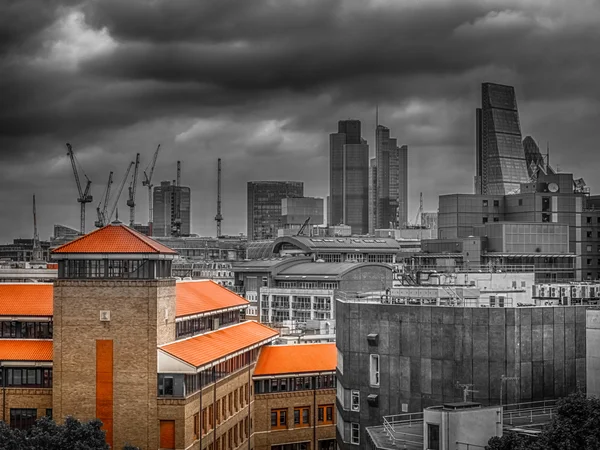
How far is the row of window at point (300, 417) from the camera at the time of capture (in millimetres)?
122500

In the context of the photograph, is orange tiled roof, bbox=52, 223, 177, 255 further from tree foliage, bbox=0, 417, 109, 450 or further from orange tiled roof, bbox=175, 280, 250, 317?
tree foliage, bbox=0, 417, 109, 450

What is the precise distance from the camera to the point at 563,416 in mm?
56000

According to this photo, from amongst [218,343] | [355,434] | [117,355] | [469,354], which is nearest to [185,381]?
[117,355]

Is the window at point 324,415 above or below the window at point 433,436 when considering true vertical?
below

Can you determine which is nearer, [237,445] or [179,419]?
[179,419]

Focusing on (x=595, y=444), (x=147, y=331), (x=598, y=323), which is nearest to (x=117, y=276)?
(x=147, y=331)

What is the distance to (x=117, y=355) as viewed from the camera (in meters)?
99.1

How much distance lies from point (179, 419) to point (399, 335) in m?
31.9

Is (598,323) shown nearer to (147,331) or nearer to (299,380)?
(147,331)

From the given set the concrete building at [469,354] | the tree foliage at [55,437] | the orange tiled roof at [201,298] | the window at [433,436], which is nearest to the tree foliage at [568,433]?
the window at [433,436]

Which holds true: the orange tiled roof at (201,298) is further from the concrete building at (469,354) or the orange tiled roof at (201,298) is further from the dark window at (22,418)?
the concrete building at (469,354)

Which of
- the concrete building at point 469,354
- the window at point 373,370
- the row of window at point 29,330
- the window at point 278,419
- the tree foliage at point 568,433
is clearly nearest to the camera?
the tree foliage at point 568,433

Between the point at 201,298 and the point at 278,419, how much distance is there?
17451 mm

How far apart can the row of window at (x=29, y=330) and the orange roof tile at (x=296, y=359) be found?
26.4 meters
